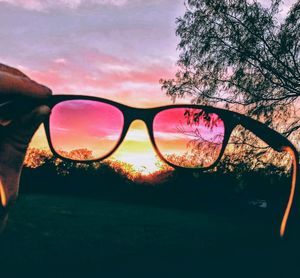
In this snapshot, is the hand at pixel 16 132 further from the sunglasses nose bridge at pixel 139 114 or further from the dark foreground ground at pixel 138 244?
the dark foreground ground at pixel 138 244

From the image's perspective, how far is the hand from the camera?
3.69 feet

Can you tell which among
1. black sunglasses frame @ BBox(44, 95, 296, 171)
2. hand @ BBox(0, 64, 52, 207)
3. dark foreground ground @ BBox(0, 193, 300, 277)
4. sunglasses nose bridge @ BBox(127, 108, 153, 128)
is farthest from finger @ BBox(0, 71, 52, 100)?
dark foreground ground @ BBox(0, 193, 300, 277)

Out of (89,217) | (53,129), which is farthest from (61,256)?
(53,129)

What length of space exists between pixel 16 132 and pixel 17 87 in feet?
0.69

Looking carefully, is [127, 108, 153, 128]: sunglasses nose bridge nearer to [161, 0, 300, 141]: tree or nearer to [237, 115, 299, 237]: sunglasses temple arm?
[237, 115, 299, 237]: sunglasses temple arm

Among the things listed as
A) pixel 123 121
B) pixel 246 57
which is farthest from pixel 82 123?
pixel 246 57

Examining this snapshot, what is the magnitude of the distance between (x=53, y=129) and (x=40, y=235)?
1395 centimetres

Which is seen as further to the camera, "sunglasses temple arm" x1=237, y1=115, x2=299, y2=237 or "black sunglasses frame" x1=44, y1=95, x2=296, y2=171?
"black sunglasses frame" x1=44, y1=95, x2=296, y2=171

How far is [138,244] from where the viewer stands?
14219 millimetres

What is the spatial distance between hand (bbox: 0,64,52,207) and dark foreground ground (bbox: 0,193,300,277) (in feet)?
28.8

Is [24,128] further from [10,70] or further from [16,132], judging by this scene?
[10,70]

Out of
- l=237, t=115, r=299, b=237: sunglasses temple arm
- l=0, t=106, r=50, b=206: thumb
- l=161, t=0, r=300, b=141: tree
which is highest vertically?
l=161, t=0, r=300, b=141: tree

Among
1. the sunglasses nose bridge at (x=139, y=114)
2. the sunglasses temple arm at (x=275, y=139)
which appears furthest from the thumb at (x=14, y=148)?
the sunglasses temple arm at (x=275, y=139)

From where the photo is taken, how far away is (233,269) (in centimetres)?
1119
